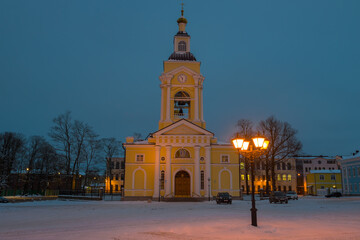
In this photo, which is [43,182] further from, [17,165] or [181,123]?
[181,123]

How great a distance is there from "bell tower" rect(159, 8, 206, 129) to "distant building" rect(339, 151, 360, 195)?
3151 cm

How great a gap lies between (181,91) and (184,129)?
20.0 feet

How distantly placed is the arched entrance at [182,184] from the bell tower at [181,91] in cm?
714

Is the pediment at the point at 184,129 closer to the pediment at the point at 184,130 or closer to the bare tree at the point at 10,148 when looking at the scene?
the pediment at the point at 184,130

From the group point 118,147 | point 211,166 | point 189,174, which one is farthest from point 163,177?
point 118,147

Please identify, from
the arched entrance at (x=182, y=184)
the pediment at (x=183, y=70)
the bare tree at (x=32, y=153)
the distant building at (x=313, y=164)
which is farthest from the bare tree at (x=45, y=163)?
the distant building at (x=313, y=164)

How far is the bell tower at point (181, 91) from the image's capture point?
4300cm

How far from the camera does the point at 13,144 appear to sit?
52.1 metres

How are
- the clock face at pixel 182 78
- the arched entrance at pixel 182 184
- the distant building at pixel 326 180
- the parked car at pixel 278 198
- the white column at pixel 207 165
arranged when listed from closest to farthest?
the parked car at pixel 278 198 < the white column at pixel 207 165 < the arched entrance at pixel 182 184 < the clock face at pixel 182 78 < the distant building at pixel 326 180

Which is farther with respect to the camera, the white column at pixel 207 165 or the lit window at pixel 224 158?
the lit window at pixel 224 158

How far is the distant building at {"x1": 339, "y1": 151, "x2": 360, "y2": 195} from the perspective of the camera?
55.1m

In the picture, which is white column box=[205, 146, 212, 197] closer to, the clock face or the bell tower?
the bell tower

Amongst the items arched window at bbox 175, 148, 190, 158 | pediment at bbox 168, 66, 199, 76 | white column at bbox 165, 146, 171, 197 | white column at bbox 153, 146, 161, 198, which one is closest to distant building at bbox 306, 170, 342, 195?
arched window at bbox 175, 148, 190, 158

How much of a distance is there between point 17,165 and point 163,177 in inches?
1135
